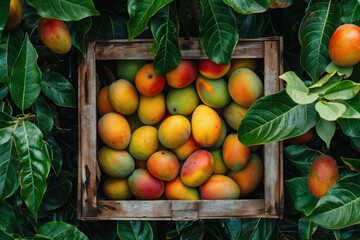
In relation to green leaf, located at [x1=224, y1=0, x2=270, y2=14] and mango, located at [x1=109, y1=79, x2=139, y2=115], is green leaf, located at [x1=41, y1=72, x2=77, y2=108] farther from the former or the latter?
green leaf, located at [x1=224, y1=0, x2=270, y2=14]

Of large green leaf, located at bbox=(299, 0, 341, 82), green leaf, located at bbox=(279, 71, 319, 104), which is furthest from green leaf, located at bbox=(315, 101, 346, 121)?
large green leaf, located at bbox=(299, 0, 341, 82)

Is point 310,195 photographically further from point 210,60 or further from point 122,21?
point 122,21

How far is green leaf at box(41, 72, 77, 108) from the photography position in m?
1.44

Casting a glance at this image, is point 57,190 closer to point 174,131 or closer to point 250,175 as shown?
point 174,131

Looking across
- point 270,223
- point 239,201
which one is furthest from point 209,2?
point 270,223

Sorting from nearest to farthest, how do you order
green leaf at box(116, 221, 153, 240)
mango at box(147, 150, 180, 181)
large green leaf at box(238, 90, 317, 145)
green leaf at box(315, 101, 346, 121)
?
green leaf at box(315, 101, 346, 121) < large green leaf at box(238, 90, 317, 145) < mango at box(147, 150, 180, 181) < green leaf at box(116, 221, 153, 240)

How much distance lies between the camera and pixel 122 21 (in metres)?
1.50

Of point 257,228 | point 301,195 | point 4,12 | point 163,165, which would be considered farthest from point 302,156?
point 4,12

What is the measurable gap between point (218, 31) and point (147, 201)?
14.3 inches

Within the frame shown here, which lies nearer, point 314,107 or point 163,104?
point 314,107

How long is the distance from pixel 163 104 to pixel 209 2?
23 cm

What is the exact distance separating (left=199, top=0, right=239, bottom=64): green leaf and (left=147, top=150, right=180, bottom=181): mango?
216 millimetres

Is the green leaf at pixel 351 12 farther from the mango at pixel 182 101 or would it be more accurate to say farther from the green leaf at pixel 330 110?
the mango at pixel 182 101

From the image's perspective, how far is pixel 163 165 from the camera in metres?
1.38
